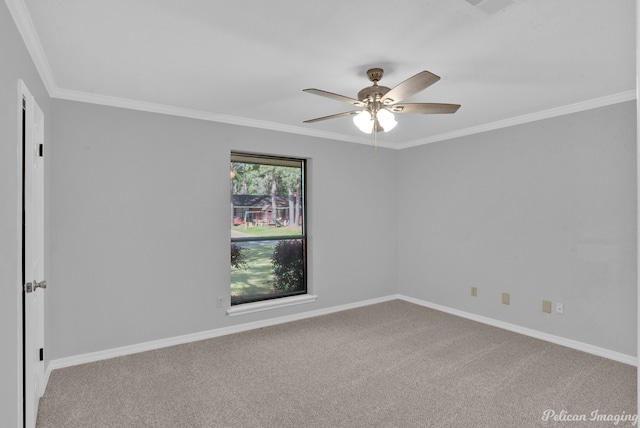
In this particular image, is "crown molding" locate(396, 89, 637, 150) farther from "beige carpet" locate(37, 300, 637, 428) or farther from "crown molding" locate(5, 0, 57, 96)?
"crown molding" locate(5, 0, 57, 96)

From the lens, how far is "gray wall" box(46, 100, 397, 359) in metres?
3.14

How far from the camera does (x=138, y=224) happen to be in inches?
136

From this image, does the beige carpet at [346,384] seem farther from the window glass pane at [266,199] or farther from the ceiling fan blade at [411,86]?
the ceiling fan blade at [411,86]

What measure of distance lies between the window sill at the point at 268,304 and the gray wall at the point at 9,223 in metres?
2.20

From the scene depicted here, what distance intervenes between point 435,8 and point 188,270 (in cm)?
310

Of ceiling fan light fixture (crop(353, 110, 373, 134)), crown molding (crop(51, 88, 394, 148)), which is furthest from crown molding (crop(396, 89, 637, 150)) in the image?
ceiling fan light fixture (crop(353, 110, 373, 134))

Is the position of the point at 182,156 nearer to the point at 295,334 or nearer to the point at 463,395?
the point at 295,334

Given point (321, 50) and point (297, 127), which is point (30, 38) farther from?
point (297, 127)

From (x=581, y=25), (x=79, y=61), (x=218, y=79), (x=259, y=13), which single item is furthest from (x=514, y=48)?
(x=79, y=61)

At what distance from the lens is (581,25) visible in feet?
6.66

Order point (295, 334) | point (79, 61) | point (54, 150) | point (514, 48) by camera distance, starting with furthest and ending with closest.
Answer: point (295, 334) < point (54, 150) < point (79, 61) < point (514, 48)

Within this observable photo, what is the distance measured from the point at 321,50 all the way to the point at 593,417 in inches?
114

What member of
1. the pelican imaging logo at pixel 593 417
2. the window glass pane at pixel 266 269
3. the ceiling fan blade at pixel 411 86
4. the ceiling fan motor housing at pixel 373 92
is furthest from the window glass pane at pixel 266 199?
the pelican imaging logo at pixel 593 417

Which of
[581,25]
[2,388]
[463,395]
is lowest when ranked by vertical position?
[463,395]
